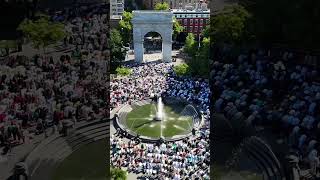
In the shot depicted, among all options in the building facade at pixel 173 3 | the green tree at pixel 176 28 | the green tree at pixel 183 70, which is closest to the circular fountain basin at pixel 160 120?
the green tree at pixel 183 70

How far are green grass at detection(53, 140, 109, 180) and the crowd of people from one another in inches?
125

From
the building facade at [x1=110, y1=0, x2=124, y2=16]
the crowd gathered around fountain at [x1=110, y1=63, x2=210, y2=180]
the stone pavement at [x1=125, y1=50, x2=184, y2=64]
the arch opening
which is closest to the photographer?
the crowd gathered around fountain at [x1=110, y1=63, x2=210, y2=180]

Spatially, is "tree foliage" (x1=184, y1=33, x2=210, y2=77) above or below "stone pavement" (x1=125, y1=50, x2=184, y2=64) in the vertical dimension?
above

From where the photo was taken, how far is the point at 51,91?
15344mm

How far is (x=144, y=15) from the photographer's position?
30.2 m

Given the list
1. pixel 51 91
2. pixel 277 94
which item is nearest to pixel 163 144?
pixel 51 91

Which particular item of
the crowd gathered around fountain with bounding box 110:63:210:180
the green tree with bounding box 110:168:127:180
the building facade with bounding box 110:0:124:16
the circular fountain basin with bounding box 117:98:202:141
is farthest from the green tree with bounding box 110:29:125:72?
the green tree with bounding box 110:168:127:180

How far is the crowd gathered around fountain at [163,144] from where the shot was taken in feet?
52.6

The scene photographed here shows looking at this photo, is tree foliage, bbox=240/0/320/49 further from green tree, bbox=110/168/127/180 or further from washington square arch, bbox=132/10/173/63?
washington square arch, bbox=132/10/173/63

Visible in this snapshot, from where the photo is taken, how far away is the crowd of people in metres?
14.0

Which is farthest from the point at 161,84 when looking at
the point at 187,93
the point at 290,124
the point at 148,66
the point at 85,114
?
the point at 290,124

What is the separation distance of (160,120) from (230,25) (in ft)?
23.7

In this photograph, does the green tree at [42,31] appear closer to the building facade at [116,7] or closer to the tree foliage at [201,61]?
the tree foliage at [201,61]

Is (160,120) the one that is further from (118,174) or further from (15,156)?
(15,156)
